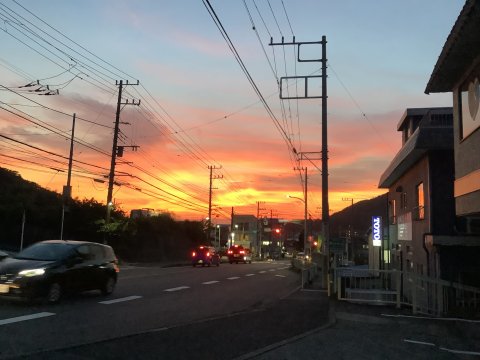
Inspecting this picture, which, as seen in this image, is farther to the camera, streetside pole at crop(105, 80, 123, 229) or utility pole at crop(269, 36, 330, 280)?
streetside pole at crop(105, 80, 123, 229)

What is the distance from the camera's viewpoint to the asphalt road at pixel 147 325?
7723mm

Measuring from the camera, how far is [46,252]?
13.2 m

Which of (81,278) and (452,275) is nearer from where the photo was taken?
(81,278)

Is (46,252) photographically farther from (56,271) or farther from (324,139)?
(324,139)

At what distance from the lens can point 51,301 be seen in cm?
1230

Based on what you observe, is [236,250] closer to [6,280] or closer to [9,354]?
[6,280]

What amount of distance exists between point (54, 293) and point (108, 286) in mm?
2806

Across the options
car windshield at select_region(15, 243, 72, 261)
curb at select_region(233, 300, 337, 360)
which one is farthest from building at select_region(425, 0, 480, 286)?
car windshield at select_region(15, 243, 72, 261)

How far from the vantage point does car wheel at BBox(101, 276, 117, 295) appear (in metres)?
14.9

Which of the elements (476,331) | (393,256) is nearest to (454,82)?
(476,331)

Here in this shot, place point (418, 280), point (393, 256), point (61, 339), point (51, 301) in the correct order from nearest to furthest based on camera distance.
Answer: point (61, 339)
point (51, 301)
point (418, 280)
point (393, 256)

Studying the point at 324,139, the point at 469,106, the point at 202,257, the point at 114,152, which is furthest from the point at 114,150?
the point at 469,106

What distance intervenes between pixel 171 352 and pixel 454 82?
9.50 m

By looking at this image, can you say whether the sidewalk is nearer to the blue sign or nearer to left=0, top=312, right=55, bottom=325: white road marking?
left=0, top=312, right=55, bottom=325: white road marking
